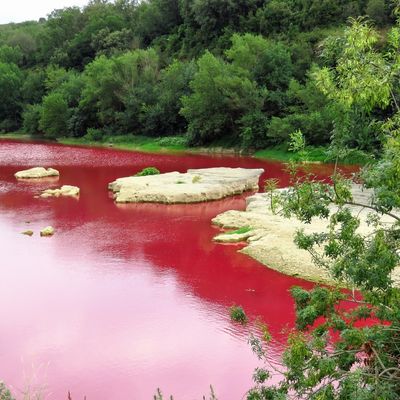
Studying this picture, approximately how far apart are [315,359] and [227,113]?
44.3 metres

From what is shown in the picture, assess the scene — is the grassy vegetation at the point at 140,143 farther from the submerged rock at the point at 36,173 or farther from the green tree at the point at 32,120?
the submerged rock at the point at 36,173

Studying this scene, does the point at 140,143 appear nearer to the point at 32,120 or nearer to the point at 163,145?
the point at 163,145

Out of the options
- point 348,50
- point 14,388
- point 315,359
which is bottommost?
point 14,388

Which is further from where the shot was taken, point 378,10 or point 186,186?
point 378,10

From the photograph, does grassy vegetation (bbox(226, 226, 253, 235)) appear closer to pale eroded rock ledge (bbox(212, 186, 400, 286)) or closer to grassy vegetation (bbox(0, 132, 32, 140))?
pale eroded rock ledge (bbox(212, 186, 400, 286))

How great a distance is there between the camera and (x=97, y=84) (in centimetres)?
6259

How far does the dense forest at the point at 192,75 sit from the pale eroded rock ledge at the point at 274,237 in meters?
8.72

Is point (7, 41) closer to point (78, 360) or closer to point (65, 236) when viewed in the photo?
point (65, 236)

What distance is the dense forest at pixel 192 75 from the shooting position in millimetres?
48000

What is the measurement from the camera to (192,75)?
187 ft

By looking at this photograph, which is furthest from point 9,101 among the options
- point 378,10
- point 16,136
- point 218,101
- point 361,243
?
point 361,243

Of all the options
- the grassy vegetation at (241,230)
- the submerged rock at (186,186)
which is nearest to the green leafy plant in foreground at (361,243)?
the grassy vegetation at (241,230)

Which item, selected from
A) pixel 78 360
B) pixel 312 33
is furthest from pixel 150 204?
pixel 312 33

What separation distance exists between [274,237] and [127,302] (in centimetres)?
694
